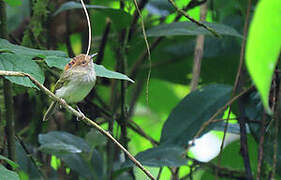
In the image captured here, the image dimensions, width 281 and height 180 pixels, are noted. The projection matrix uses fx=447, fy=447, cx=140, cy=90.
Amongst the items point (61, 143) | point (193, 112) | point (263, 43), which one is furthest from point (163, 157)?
point (263, 43)

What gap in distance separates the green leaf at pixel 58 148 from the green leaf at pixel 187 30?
784 millimetres

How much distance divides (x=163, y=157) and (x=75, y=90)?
643 mm

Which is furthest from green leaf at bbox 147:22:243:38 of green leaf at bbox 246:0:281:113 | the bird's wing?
green leaf at bbox 246:0:281:113

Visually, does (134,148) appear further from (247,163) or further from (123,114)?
(247,163)

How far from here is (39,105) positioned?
322 cm

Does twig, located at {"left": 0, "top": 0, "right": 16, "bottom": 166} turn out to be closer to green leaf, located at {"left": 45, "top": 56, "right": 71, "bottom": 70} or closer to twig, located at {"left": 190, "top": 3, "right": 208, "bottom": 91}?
green leaf, located at {"left": 45, "top": 56, "right": 71, "bottom": 70}

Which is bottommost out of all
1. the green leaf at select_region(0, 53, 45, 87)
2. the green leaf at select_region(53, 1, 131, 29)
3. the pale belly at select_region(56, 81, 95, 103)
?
the pale belly at select_region(56, 81, 95, 103)

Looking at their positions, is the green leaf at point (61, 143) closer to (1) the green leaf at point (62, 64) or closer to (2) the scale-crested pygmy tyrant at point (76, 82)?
(2) the scale-crested pygmy tyrant at point (76, 82)

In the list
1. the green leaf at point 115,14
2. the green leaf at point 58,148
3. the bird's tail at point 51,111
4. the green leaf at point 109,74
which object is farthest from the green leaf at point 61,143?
the green leaf at point 109,74

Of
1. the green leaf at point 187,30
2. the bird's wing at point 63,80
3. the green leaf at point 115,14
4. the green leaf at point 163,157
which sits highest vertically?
the green leaf at point 115,14

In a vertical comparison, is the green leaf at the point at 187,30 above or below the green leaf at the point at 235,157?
above

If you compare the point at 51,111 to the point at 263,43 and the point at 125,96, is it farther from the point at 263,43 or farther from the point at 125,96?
the point at 263,43

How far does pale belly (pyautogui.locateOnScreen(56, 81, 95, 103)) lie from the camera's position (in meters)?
2.55

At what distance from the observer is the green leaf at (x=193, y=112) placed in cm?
277
